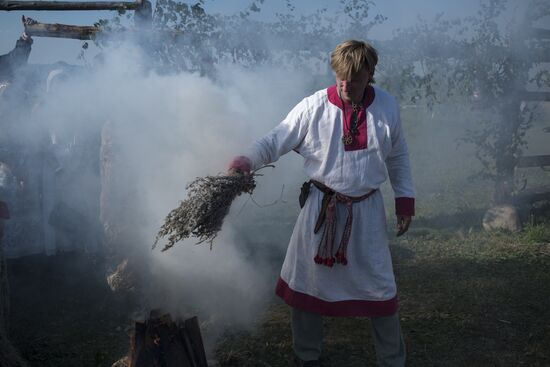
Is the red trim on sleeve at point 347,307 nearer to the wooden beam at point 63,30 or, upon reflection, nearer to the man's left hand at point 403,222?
the man's left hand at point 403,222

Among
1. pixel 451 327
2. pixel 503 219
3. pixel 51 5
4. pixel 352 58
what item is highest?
pixel 51 5

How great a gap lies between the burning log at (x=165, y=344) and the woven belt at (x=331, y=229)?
100 centimetres

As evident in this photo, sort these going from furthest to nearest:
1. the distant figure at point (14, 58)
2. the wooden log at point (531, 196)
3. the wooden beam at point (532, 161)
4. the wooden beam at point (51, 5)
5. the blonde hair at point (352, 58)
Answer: the wooden beam at point (532, 161) < the wooden log at point (531, 196) < the distant figure at point (14, 58) < the wooden beam at point (51, 5) < the blonde hair at point (352, 58)

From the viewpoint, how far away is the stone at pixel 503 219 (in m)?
7.34

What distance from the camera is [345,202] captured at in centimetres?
349

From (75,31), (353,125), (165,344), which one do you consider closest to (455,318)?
(353,125)

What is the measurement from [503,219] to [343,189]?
4.89m

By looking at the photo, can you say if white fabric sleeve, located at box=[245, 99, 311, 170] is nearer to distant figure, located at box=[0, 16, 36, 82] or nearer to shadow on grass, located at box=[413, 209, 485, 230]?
distant figure, located at box=[0, 16, 36, 82]

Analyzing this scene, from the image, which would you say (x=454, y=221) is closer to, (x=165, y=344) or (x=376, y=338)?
(x=376, y=338)

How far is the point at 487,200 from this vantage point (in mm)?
9383

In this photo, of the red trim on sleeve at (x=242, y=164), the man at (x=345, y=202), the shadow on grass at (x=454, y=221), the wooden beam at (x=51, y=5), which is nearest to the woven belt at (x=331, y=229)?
the man at (x=345, y=202)

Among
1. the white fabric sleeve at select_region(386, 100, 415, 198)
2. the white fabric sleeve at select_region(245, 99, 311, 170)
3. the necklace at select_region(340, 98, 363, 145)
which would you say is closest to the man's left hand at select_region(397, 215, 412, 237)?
the white fabric sleeve at select_region(386, 100, 415, 198)

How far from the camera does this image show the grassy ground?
4.09 m

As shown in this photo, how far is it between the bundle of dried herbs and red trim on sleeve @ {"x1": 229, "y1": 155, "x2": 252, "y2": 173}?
63 millimetres
